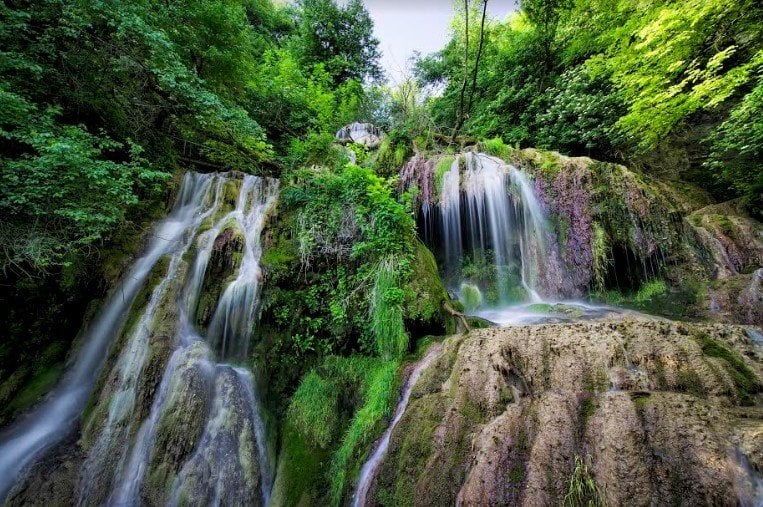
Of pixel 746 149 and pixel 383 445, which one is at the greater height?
pixel 746 149

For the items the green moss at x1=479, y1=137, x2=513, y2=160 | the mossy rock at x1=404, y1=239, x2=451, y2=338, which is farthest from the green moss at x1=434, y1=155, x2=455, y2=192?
the mossy rock at x1=404, y1=239, x2=451, y2=338

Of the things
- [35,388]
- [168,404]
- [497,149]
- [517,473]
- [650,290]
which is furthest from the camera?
[497,149]

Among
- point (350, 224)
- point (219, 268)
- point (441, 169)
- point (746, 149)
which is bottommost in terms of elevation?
point (219, 268)

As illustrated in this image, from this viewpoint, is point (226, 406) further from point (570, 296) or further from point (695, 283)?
point (695, 283)

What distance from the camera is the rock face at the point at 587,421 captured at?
1788 millimetres

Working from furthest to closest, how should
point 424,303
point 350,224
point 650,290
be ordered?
point 650,290, point 350,224, point 424,303

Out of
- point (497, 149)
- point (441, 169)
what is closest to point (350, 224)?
point (441, 169)

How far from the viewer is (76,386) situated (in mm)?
4066

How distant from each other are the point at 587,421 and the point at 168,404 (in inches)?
169

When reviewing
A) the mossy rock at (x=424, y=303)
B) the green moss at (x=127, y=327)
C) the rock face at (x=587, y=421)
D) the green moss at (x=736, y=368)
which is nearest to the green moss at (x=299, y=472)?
the rock face at (x=587, y=421)

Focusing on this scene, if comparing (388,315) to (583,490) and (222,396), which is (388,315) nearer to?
(222,396)

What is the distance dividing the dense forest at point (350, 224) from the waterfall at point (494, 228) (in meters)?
0.08

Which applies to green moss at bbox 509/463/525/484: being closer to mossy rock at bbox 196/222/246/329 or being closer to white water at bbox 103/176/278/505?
white water at bbox 103/176/278/505

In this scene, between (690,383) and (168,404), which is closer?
(690,383)
